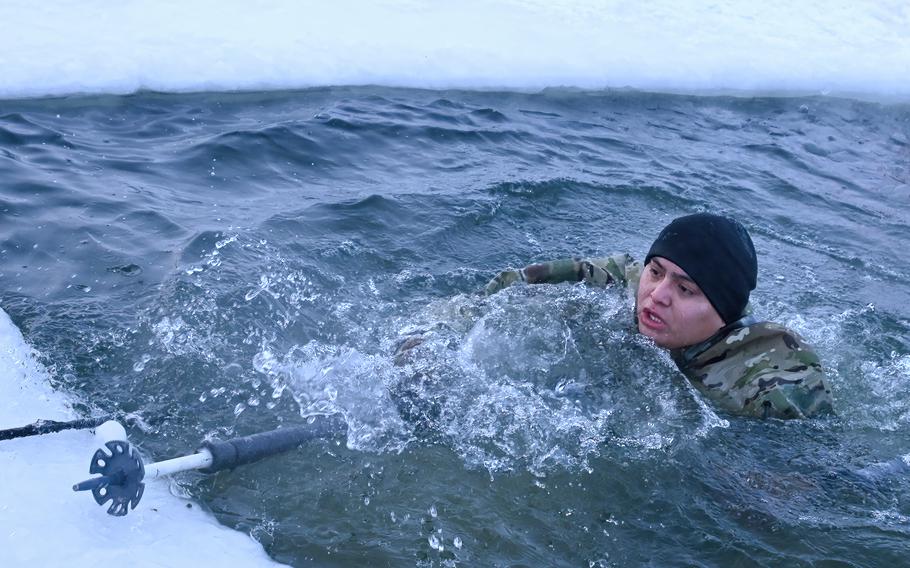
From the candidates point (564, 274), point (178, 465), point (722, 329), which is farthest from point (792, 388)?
point (178, 465)

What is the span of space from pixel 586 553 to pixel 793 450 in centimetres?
122

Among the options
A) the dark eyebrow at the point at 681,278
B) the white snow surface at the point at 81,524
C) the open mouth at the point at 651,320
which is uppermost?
the dark eyebrow at the point at 681,278

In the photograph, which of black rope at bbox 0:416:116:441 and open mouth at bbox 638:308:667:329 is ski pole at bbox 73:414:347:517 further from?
open mouth at bbox 638:308:667:329

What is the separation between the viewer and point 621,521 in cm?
334

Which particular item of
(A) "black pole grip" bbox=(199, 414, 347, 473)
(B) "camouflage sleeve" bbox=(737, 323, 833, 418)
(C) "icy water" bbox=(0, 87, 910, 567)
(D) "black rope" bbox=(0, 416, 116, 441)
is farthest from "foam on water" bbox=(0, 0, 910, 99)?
(B) "camouflage sleeve" bbox=(737, 323, 833, 418)

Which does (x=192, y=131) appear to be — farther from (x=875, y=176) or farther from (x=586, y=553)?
(x=875, y=176)

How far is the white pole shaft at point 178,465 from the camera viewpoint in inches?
109

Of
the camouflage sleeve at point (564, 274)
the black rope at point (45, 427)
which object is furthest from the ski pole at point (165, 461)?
the camouflage sleeve at point (564, 274)

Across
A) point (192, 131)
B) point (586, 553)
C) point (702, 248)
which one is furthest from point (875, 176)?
point (586, 553)

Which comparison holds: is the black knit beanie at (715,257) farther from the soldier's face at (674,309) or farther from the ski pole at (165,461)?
the ski pole at (165,461)

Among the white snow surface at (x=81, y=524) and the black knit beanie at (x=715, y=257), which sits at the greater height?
the black knit beanie at (x=715, y=257)

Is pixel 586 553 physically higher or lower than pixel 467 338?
lower

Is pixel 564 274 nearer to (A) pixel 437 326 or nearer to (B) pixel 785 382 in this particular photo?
(A) pixel 437 326

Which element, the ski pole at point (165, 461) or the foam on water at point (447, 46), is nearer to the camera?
the ski pole at point (165, 461)
